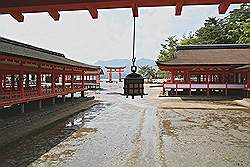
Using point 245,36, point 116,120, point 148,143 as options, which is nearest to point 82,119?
point 116,120

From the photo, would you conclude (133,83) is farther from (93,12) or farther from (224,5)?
(224,5)

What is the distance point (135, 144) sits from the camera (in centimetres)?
891

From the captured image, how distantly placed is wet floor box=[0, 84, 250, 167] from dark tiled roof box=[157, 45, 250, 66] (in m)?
14.9

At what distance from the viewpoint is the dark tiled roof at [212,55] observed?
27453mm

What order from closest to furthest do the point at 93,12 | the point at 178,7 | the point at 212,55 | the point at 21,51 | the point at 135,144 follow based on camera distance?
the point at 178,7 → the point at 93,12 → the point at 135,144 → the point at 21,51 → the point at 212,55

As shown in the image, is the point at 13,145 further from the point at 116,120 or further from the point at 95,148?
the point at 116,120

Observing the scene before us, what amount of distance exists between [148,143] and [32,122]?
6472mm

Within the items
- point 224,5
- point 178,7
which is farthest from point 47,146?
point 224,5

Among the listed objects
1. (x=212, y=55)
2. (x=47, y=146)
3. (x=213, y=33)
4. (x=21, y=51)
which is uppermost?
(x=213, y=33)

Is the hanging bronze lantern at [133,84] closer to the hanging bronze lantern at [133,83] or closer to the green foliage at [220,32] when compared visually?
the hanging bronze lantern at [133,83]

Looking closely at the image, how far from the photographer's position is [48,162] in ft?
22.8

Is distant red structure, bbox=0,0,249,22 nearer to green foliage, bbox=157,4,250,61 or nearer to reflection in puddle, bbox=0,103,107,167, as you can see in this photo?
reflection in puddle, bbox=0,103,107,167

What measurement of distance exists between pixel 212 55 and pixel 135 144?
25418 millimetres

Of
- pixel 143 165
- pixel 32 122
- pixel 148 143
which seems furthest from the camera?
pixel 32 122
